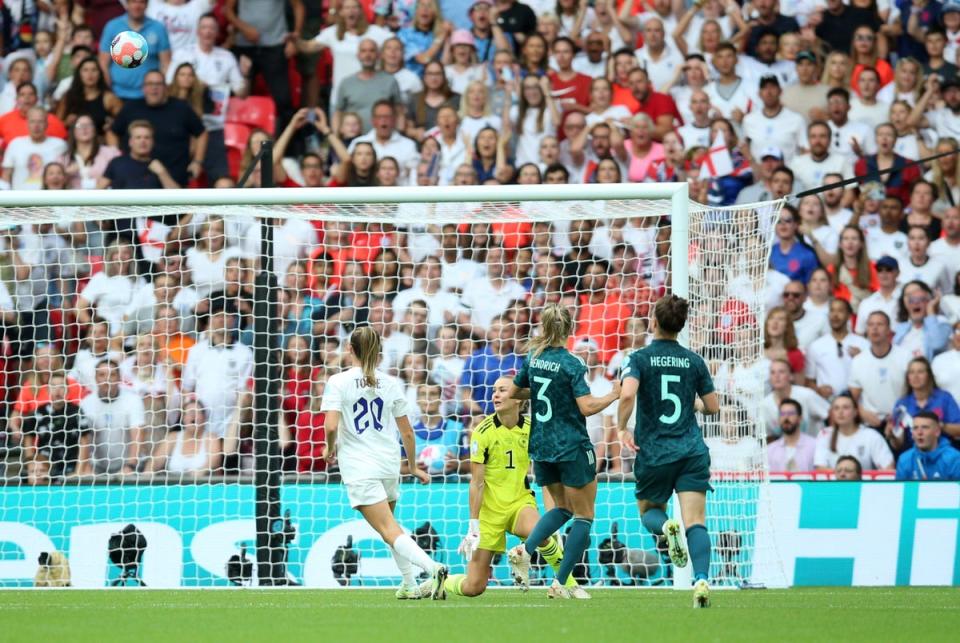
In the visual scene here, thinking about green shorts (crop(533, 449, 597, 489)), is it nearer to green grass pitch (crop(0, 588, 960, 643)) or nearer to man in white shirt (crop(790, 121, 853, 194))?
green grass pitch (crop(0, 588, 960, 643))

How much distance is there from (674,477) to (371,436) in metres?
2.14

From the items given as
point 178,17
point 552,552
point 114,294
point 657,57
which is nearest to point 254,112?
point 178,17

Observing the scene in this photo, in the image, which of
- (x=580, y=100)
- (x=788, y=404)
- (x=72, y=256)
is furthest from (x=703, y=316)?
(x=72, y=256)

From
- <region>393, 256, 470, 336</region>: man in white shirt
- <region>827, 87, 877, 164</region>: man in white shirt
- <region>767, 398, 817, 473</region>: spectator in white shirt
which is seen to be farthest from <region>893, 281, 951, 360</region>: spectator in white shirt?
<region>393, 256, 470, 336</region>: man in white shirt

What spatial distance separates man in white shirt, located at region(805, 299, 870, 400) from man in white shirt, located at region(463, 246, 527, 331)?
9.92 feet

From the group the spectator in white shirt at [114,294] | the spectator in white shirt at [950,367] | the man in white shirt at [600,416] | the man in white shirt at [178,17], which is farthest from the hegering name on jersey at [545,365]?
the man in white shirt at [178,17]

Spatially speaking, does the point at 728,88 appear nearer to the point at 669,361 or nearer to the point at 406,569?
the point at 669,361

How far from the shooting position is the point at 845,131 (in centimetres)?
1622

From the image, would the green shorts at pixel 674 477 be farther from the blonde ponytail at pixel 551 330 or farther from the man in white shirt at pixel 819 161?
the man in white shirt at pixel 819 161

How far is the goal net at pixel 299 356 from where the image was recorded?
12.3 m

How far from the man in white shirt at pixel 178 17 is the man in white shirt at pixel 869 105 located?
7606mm

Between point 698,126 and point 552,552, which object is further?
point 698,126

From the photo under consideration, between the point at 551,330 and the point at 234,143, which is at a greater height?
the point at 234,143

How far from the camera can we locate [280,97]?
17203mm
